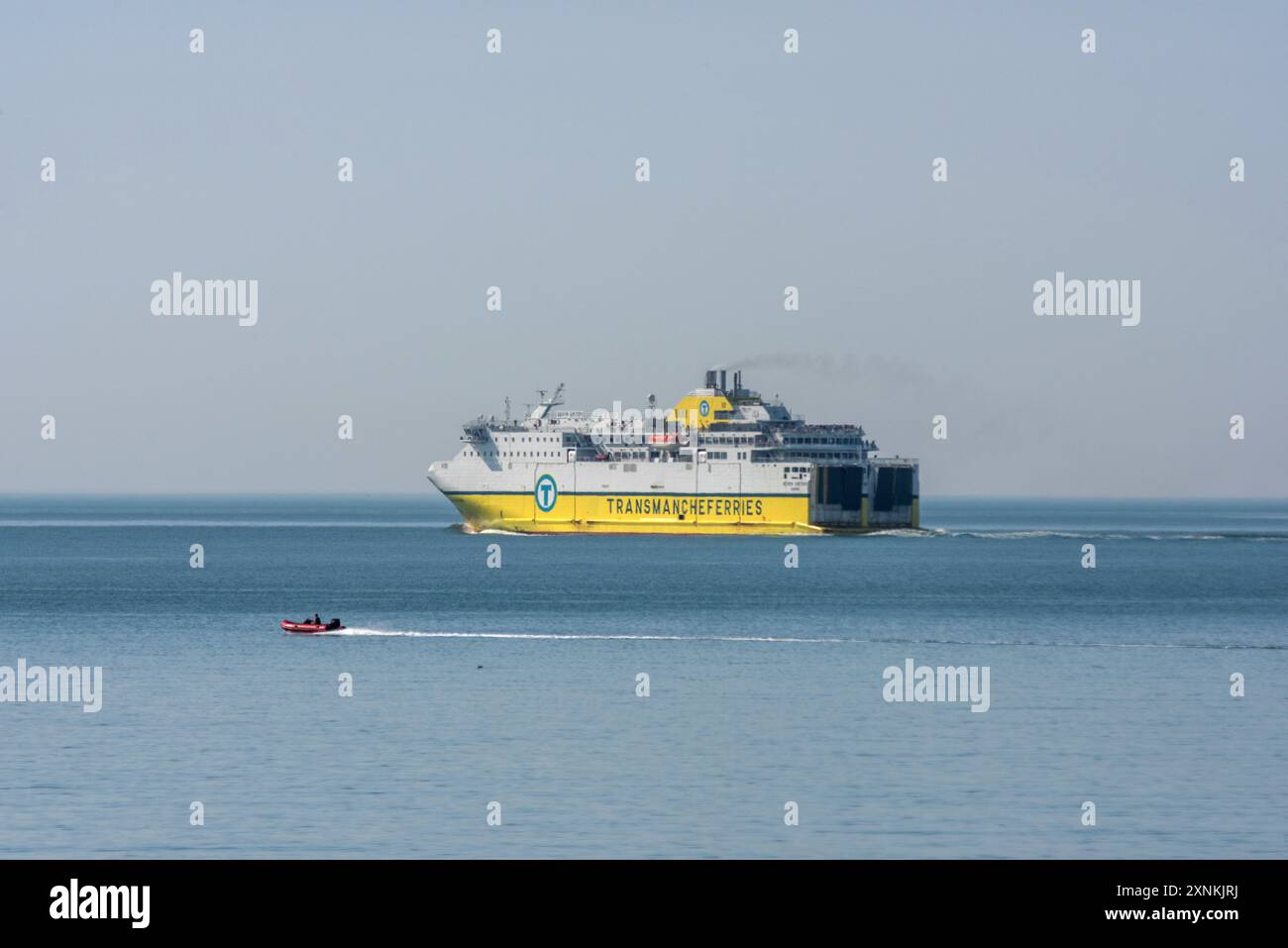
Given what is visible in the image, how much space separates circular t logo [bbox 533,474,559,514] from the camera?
447ft

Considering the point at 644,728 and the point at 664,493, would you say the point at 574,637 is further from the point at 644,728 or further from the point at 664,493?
the point at 664,493

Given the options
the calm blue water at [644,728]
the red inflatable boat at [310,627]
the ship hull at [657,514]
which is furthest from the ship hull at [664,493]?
the red inflatable boat at [310,627]

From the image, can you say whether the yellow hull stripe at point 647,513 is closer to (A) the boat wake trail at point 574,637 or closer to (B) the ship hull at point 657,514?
(B) the ship hull at point 657,514

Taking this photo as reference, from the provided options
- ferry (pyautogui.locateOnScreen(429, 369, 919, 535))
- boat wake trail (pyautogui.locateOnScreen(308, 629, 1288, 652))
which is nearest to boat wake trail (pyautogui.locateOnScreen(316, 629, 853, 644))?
boat wake trail (pyautogui.locateOnScreen(308, 629, 1288, 652))

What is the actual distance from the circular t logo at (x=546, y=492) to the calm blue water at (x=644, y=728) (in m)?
47.0

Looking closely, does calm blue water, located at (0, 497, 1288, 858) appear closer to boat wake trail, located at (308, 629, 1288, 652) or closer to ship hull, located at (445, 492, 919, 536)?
boat wake trail, located at (308, 629, 1288, 652)

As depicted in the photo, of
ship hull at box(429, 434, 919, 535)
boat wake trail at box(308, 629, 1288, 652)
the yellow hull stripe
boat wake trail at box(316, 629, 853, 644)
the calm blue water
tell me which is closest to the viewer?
the calm blue water

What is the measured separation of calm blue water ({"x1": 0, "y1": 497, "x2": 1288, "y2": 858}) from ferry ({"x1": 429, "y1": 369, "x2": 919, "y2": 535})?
4557 cm

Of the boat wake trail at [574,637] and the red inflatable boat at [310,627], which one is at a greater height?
the red inflatable boat at [310,627]

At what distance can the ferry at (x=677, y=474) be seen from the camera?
134375 mm

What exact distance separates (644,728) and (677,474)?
310 ft
